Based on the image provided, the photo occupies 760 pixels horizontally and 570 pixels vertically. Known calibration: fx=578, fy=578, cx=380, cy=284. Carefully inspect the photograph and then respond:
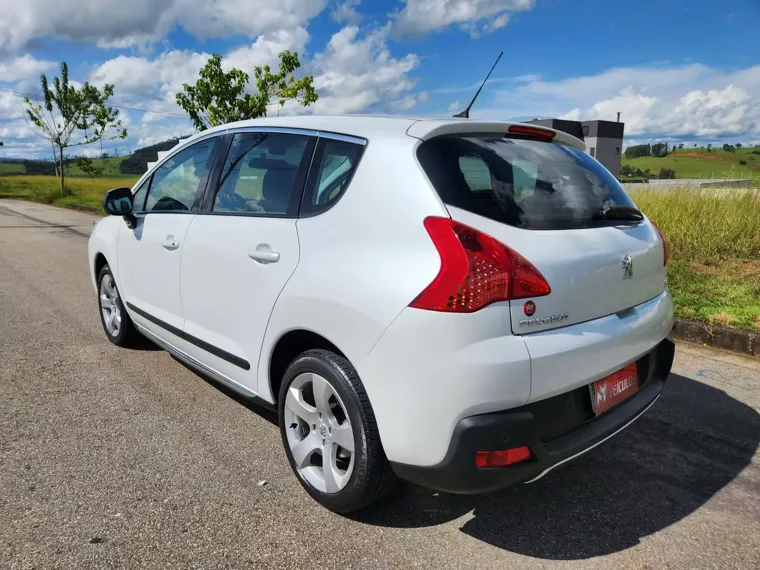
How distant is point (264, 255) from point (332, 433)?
0.90 m

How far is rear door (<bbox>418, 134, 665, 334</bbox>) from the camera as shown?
85.6 inches

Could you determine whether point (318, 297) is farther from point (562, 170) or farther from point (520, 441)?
point (562, 170)

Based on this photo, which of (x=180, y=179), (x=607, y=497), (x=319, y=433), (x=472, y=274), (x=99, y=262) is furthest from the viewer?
(x=99, y=262)

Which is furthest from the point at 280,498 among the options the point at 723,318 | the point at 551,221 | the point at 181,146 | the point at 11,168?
the point at 11,168

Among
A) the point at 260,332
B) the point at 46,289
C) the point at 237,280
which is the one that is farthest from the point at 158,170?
the point at 46,289

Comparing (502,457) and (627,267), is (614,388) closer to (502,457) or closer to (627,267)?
(627,267)

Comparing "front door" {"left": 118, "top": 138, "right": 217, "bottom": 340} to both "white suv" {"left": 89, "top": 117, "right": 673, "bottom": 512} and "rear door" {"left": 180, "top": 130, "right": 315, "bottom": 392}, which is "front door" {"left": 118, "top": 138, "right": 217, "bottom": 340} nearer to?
"rear door" {"left": 180, "top": 130, "right": 315, "bottom": 392}

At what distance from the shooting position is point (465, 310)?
203 centimetres

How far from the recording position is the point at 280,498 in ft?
8.84

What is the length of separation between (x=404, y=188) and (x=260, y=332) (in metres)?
1.05

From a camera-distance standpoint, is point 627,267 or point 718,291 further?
point 718,291

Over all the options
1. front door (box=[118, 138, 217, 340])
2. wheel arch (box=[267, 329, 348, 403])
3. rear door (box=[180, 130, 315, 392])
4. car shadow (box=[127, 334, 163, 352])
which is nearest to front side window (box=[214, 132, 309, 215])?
rear door (box=[180, 130, 315, 392])

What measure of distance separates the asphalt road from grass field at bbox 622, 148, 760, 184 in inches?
303

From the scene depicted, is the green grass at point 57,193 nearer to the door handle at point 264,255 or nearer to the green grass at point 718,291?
the green grass at point 718,291
